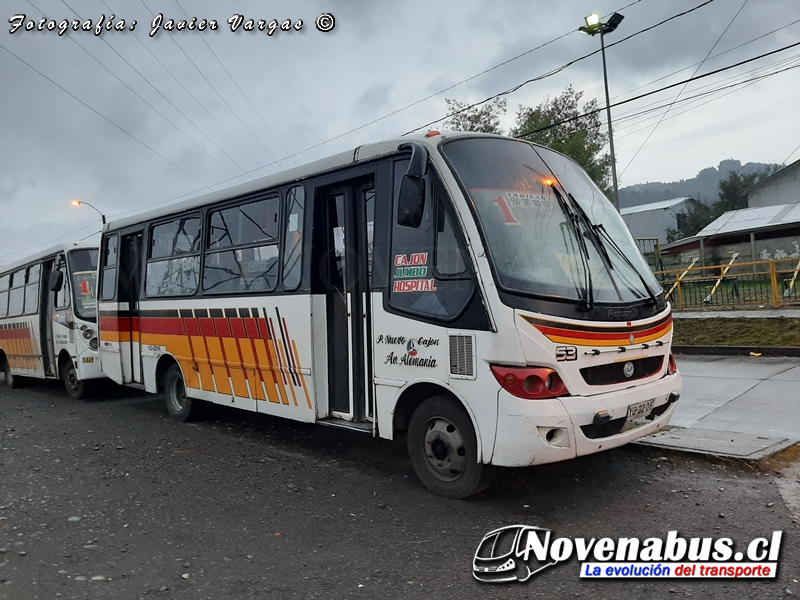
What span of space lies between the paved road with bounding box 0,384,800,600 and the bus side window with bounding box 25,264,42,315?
6.55 meters

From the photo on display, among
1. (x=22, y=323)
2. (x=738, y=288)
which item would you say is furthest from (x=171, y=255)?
(x=738, y=288)

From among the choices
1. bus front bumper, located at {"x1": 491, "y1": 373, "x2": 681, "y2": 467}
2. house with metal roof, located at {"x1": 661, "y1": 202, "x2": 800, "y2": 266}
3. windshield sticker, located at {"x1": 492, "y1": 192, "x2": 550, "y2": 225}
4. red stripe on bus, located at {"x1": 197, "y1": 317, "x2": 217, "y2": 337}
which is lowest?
bus front bumper, located at {"x1": 491, "y1": 373, "x2": 681, "y2": 467}

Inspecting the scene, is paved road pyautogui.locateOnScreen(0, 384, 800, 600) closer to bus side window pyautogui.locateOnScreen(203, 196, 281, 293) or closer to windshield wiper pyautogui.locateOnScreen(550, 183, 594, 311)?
windshield wiper pyautogui.locateOnScreen(550, 183, 594, 311)

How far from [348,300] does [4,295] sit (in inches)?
484

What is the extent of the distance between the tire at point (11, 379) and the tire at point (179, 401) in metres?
7.73

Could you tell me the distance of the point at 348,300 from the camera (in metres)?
6.09

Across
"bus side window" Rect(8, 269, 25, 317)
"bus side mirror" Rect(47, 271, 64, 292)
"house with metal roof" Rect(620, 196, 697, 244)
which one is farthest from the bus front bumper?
"house with metal roof" Rect(620, 196, 697, 244)

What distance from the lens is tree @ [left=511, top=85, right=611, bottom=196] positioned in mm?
34719

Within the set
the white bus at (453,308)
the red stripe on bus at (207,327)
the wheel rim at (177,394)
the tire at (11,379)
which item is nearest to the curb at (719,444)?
the white bus at (453,308)

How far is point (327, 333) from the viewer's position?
6336 mm

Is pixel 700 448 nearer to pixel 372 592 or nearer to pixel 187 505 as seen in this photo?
pixel 372 592

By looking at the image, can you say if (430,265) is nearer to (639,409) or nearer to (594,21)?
(639,409)

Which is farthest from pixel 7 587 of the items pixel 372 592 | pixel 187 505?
pixel 372 592

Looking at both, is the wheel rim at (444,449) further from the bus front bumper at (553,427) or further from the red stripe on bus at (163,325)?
the red stripe on bus at (163,325)
